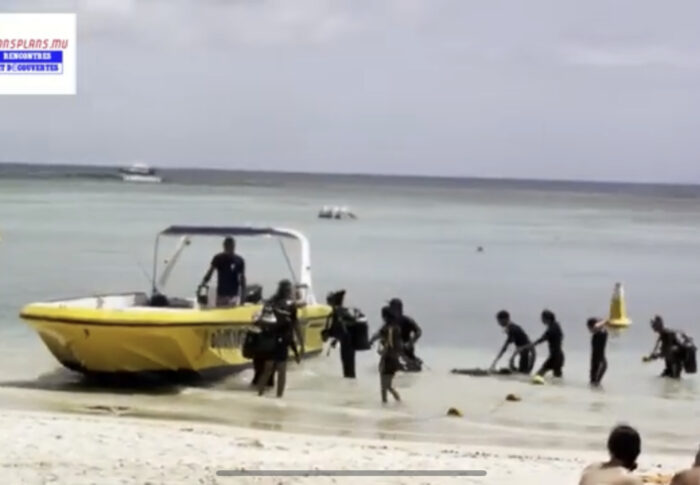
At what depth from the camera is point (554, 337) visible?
1788cm

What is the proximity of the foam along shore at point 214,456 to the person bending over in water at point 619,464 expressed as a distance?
12.3 feet

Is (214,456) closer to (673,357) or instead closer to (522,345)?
(522,345)

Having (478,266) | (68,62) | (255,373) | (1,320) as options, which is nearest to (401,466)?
(255,373)

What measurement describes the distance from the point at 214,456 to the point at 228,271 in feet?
19.5

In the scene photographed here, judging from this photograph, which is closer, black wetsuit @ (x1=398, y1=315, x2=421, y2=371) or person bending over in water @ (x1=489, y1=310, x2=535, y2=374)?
black wetsuit @ (x1=398, y1=315, x2=421, y2=371)

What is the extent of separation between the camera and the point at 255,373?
16.1 meters

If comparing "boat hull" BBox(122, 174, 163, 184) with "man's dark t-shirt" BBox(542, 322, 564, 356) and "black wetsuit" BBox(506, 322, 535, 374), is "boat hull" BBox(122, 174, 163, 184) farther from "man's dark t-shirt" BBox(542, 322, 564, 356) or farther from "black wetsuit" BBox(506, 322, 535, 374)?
"man's dark t-shirt" BBox(542, 322, 564, 356)

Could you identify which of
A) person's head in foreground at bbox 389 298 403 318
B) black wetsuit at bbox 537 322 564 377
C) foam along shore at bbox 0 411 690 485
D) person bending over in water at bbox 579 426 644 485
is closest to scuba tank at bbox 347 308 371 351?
person's head in foreground at bbox 389 298 403 318

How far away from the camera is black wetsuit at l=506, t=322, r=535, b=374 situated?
18141mm

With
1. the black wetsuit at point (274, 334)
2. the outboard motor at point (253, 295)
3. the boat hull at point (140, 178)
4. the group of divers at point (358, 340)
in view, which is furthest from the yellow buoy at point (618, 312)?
the boat hull at point (140, 178)

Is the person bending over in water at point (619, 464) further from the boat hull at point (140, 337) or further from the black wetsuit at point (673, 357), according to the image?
the black wetsuit at point (673, 357)

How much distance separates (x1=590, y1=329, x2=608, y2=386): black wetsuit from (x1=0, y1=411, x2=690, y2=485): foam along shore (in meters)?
5.47

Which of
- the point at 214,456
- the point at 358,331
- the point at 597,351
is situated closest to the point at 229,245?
the point at 358,331

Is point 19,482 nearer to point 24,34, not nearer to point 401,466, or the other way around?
point 401,466
